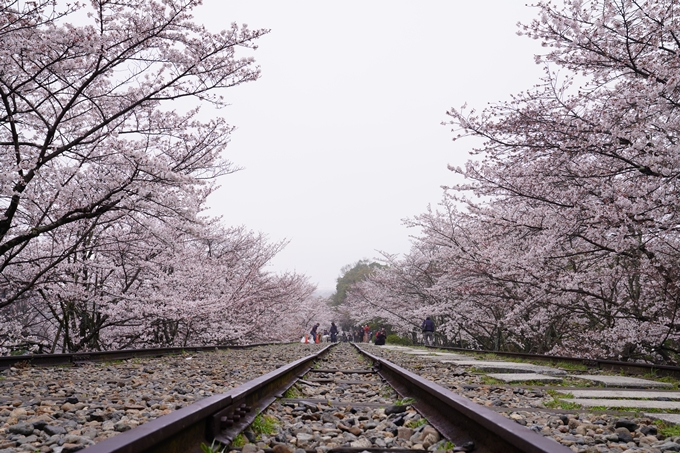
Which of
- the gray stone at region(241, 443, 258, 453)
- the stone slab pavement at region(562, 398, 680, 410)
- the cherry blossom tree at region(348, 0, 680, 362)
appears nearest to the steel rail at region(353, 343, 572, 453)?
the gray stone at region(241, 443, 258, 453)

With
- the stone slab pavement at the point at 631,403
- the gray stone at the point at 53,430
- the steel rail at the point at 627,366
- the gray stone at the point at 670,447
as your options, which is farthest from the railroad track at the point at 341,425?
the steel rail at the point at 627,366

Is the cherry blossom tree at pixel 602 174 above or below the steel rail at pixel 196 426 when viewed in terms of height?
above

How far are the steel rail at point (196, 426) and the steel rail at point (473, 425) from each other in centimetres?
133

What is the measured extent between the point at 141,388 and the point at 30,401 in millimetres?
1384

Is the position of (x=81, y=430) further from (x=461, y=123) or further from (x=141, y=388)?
(x=461, y=123)

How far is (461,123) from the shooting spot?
978 centimetres

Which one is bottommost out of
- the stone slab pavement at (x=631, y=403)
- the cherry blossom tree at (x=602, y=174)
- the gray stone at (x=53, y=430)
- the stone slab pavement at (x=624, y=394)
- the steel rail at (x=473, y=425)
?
the stone slab pavement at (x=624, y=394)

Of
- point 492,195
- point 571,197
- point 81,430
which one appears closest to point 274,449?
point 81,430

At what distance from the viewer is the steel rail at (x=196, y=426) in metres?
1.87

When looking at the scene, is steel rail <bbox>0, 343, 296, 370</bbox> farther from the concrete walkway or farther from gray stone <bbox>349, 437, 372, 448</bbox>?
the concrete walkway

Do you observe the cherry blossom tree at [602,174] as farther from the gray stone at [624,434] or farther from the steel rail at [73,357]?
the steel rail at [73,357]

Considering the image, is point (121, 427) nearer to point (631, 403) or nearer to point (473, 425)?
point (473, 425)

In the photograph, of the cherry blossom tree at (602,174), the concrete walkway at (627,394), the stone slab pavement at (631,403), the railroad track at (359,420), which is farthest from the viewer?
the cherry blossom tree at (602,174)

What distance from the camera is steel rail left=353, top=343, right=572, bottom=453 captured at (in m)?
2.07
